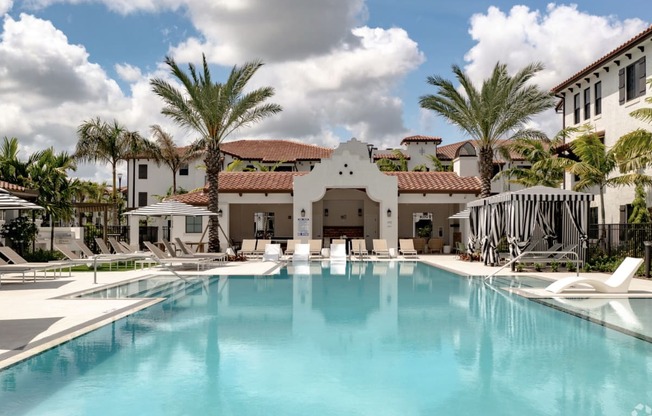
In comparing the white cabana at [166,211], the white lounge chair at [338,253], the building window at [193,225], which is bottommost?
the white lounge chair at [338,253]

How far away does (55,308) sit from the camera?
11.0 metres

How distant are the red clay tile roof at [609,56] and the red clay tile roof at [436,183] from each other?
667cm

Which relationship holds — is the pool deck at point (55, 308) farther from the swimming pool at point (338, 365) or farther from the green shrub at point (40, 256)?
the green shrub at point (40, 256)

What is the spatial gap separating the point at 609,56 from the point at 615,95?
5.63ft

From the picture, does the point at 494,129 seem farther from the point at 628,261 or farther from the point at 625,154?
the point at 628,261

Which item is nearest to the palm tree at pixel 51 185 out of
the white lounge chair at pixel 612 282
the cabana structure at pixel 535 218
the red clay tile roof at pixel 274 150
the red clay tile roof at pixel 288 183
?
the red clay tile roof at pixel 288 183

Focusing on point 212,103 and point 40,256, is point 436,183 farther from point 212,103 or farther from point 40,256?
point 40,256

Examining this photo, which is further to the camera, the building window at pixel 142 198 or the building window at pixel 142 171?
the building window at pixel 142 171

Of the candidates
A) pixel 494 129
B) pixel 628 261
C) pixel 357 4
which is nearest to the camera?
pixel 628 261

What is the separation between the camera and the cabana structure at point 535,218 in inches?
794

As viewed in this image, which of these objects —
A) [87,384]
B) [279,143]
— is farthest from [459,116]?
[279,143]

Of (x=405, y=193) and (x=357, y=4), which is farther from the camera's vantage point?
(x=405, y=193)

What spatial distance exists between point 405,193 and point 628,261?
17221 millimetres

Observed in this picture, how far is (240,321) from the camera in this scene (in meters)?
10.6
